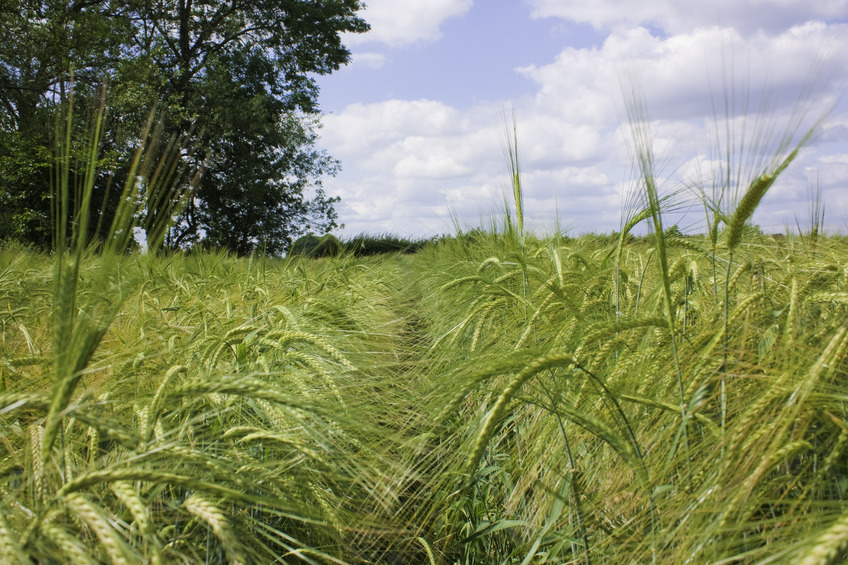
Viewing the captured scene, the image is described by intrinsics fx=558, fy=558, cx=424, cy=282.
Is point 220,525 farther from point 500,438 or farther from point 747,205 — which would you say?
point 500,438

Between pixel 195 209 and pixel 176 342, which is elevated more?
pixel 195 209

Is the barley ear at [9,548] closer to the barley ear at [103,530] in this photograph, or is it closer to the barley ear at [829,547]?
the barley ear at [103,530]

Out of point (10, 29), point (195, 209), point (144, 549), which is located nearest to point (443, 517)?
point (144, 549)

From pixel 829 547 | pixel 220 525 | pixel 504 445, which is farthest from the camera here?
pixel 504 445

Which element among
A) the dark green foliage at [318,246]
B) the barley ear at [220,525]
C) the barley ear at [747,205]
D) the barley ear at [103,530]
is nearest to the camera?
the barley ear at [103,530]

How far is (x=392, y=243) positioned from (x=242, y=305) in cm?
1739

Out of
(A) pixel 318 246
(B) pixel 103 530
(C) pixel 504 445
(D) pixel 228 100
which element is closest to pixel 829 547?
(B) pixel 103 530

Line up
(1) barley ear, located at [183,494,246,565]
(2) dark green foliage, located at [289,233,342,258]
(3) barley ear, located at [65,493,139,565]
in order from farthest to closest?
1. (2) dark green foliage, located at [289,233,342,258]
2. (1) barley ear, located at [183,494,246,565]
3. (3) barley ear, located at [65,493,139,565]

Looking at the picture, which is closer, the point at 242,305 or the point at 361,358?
the point at 361,358

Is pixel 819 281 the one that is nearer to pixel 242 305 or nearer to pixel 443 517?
pixel 443 517

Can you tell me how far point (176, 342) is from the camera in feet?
7.64

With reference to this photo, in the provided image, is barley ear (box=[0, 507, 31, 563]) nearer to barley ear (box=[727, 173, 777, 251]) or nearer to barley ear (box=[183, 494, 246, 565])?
barley ear (box=[183, 494, 246, 565])

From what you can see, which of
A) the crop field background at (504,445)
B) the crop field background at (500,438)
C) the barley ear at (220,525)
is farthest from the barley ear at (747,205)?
the barley ear at (220,525)

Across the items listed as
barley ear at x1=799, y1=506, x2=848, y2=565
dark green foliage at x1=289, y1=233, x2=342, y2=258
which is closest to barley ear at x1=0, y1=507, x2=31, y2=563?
barley ear at x1=799, y1=506, x2=848, y2=565
